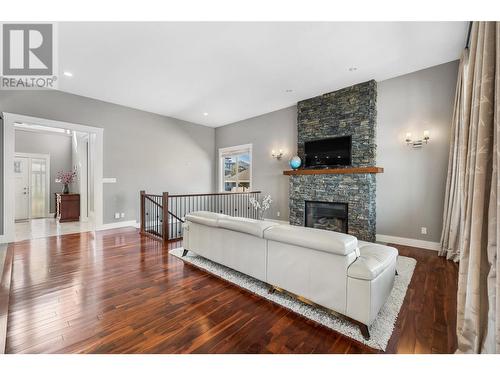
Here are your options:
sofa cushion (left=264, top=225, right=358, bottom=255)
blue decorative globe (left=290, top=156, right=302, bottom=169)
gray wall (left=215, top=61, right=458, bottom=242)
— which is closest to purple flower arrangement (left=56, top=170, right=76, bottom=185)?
blue decorative globe (left=290, top=156, right=302, bottom=169)

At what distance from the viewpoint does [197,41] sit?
3152mm

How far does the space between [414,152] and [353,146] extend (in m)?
1.08

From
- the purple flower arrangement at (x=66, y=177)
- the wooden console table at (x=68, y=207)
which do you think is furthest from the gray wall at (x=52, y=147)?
the wooden console table at (x=68, y=207)

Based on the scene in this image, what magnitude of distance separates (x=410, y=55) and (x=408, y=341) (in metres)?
4.06

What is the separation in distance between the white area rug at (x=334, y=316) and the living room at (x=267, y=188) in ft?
0.07

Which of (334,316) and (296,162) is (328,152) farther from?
(334,316)

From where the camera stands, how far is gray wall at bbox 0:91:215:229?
15.8 feet

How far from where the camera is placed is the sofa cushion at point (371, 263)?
1.74m

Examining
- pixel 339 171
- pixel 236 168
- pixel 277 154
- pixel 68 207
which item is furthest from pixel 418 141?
pixel 68 207

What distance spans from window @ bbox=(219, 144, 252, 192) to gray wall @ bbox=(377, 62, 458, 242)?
12.6ft

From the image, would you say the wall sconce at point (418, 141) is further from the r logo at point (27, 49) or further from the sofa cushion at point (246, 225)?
the r logo at point (27, 49)

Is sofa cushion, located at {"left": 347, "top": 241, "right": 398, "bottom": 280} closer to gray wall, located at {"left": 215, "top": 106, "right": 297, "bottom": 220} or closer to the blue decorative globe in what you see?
the blue decorative globe
